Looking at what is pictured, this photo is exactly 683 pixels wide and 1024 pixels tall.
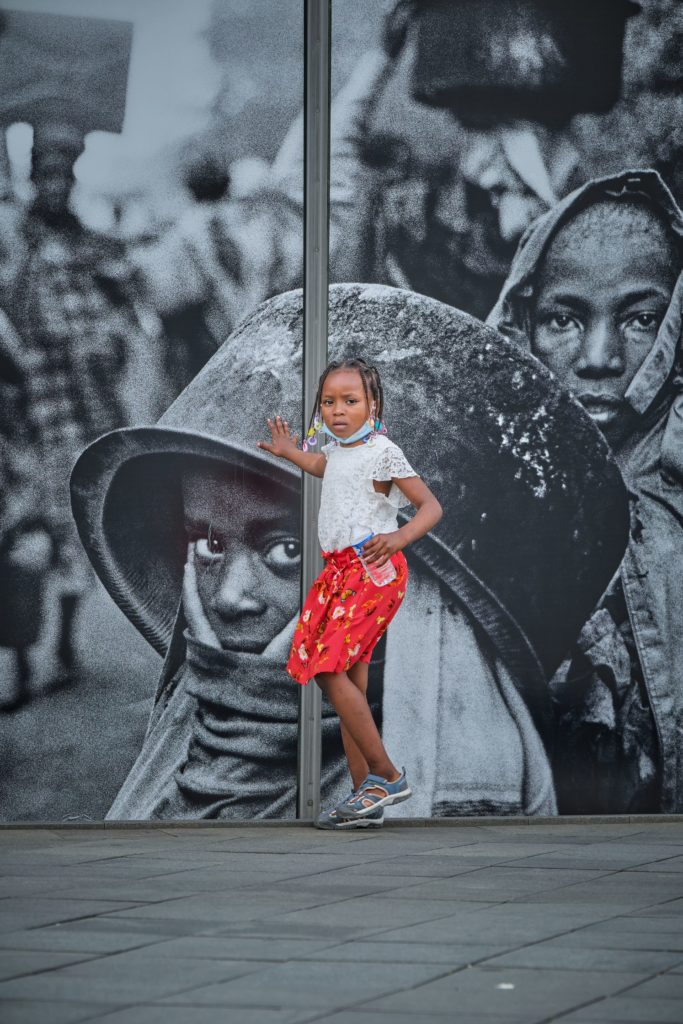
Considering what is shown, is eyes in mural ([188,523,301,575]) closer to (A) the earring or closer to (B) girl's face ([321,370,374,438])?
(A) the earring

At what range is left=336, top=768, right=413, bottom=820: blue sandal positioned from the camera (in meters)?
5.42

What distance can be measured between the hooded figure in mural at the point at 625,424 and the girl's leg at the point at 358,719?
75cm

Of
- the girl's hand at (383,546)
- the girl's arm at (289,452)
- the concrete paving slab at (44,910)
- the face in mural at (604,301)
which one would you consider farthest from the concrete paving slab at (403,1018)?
the face in mural at (604,301)

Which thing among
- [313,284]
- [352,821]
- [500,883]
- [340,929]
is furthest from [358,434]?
[340,929]

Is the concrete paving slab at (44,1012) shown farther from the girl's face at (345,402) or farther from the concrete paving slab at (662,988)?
the girl's face at (345,402)

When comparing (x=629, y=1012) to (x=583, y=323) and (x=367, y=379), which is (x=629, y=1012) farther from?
(x=583, y=323)

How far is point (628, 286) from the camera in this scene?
6062 millimetres

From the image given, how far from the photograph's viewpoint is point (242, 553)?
575cm

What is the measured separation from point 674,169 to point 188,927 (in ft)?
12.0

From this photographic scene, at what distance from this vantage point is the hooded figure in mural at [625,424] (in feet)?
19.4

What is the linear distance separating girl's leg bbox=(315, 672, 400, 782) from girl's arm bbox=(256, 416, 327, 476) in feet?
2.26

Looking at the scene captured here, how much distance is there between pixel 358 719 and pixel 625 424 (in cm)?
148

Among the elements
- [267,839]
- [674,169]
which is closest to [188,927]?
[267,839]

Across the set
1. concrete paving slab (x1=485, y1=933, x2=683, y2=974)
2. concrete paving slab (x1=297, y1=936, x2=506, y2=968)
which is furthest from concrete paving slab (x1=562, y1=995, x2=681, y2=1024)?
concrete paving slab (x1=297, y1=936, x2=506, y2=968)
